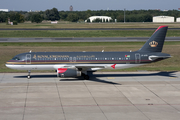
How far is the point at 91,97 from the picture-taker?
91.8 feet

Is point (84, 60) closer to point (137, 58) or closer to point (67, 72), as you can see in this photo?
point (67, 72)

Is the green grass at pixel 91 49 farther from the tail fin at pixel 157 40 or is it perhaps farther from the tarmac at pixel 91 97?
the tail fin at pixel 157 40

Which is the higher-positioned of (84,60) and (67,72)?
(84,60)

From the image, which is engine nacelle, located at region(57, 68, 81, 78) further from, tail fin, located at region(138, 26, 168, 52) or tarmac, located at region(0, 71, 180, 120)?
tail fin, located at region(138, 26, 168, 52)

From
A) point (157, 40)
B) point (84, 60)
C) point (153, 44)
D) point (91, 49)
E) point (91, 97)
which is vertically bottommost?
point (91, 97)

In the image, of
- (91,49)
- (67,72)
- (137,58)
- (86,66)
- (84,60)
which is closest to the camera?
(67,72)

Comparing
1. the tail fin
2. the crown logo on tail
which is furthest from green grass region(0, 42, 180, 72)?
the crown logo on tail

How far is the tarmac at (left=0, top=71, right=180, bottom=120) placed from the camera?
74.3ft

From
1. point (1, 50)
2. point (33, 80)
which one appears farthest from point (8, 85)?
point (1, 50)

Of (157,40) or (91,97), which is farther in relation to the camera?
(157,40)

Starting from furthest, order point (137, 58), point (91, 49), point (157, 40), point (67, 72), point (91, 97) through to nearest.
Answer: point (91, 49) → point (157, 40) → point (137, 58) → point (67, 72) → point (91, 97)

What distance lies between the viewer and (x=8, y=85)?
33094mm

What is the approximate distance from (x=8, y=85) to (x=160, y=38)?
22355 millimetres

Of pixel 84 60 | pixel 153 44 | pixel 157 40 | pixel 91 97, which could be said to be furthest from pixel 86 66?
pixel 157 40
